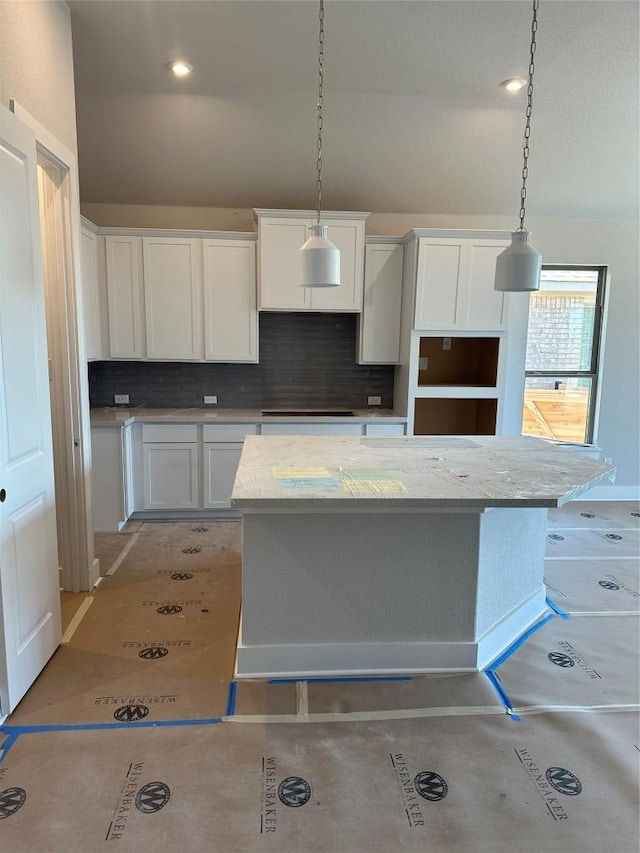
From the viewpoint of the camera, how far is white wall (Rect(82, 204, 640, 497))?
4.57 m

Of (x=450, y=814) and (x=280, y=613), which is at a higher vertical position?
(x=280, y=613)

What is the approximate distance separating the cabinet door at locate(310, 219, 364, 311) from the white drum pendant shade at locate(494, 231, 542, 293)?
6.53 feet

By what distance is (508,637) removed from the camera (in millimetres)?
2623

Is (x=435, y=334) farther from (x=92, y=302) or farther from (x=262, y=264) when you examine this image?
(x=92, y=302)

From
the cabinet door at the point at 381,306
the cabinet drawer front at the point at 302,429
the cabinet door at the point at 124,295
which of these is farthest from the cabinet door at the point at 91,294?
the cabinet door at the point at 381,306

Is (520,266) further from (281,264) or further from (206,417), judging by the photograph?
(206,417)

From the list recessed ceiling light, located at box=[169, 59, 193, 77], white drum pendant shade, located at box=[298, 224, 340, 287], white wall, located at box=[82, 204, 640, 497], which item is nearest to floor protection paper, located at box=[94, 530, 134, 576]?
white drum pendant shade, located at box=[298, 224, 340, 287]

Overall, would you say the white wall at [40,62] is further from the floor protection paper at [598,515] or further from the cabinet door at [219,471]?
the floor protection paper at [598,515]

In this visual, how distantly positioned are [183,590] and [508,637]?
1.78 meters

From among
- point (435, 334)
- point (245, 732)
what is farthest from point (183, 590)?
point (435, 334)

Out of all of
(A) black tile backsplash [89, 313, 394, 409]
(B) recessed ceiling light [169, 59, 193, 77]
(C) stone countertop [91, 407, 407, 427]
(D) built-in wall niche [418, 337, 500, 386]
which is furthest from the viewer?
(D) built-in wall niche [418, 337, 500, 386]

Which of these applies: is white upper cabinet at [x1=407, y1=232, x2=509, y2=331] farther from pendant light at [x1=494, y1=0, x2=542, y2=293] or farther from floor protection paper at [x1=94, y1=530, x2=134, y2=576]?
floor protection paper at [x1=94, y1=530, x2=134, y2=576]

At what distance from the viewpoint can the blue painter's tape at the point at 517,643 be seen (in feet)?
7.95

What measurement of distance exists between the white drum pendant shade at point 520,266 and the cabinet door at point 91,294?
2.87 metres
